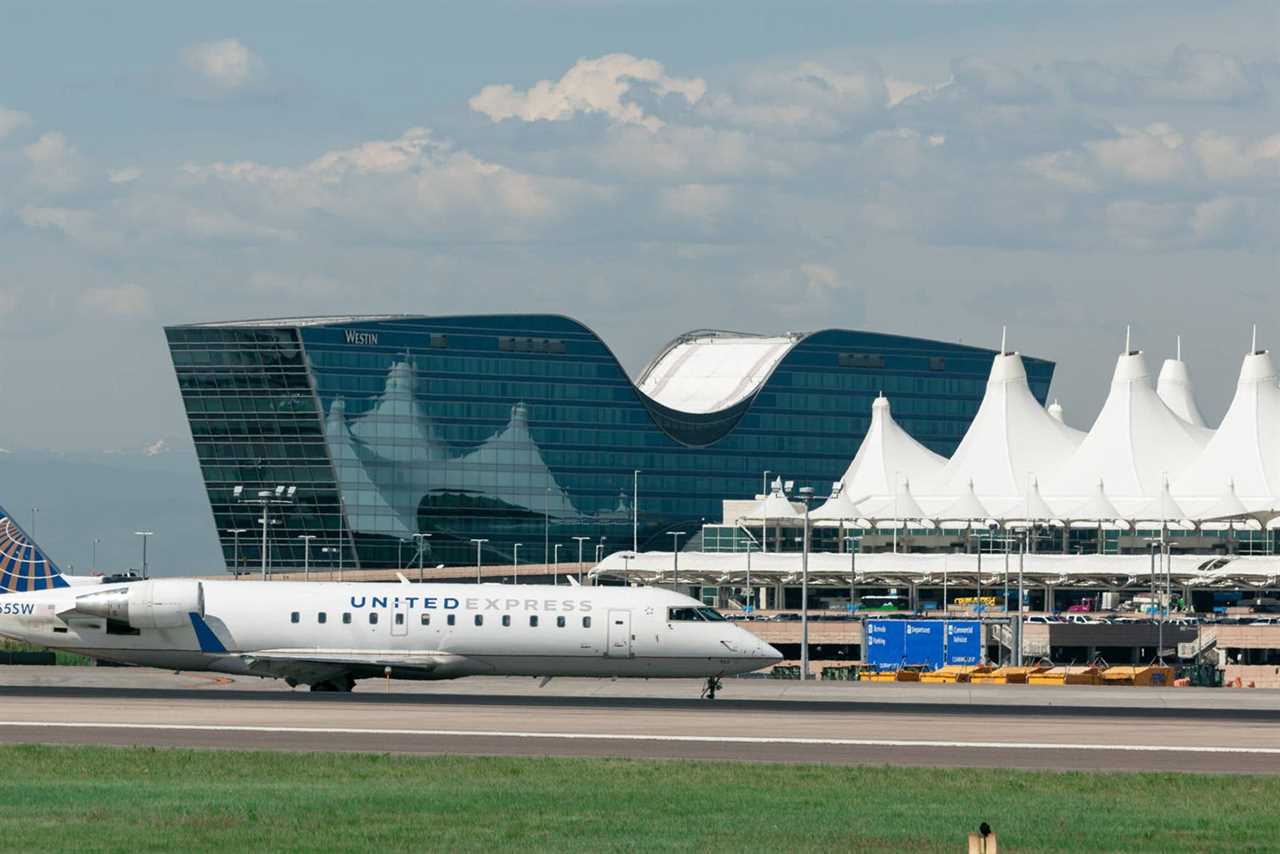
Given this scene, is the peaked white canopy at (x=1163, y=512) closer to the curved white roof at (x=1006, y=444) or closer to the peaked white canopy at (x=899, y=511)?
the curved white roof at (x=1006, y=444)

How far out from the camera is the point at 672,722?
47.2 meters

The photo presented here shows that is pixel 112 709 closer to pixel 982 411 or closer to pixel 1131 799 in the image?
pixel 1131 799

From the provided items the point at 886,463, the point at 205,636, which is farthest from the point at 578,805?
the point at 886,463

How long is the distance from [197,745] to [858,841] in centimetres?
1661

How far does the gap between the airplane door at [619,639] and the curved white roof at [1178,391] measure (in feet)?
484

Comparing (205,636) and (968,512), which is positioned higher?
(968,512)

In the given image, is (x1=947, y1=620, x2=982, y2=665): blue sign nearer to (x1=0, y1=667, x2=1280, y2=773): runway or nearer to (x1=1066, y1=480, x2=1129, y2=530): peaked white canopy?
(x1=0, y1=667, x2=1280, y2=773): runway

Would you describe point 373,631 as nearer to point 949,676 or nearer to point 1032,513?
point 949,676

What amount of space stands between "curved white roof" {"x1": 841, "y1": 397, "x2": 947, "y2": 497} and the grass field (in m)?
145

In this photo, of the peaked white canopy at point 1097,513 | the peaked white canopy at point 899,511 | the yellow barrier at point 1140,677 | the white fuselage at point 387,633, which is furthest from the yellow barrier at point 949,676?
the peaked white canopy at point 899,511

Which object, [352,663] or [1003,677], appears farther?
[1003,677]

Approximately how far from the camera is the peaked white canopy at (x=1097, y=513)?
163 meters

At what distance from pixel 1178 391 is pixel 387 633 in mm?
151948

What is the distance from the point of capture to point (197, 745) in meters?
Answer: 40.2
